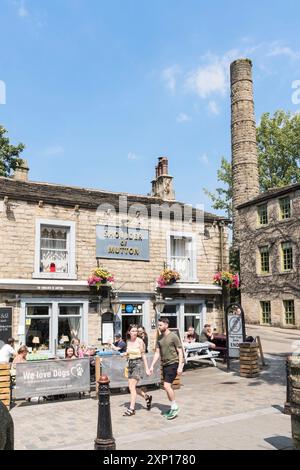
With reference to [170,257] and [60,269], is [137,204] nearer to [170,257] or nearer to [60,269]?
[170,257]

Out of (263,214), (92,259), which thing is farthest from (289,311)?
(92,259)

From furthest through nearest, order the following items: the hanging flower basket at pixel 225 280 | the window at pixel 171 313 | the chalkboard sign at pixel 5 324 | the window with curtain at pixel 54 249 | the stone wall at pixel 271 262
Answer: the stone wall at pixel 271 262 → the hanging flower basket at pixel 225 280 → the window at pixel 171 313 → the window with curtain at pixel 54 249 → the chalkboard sign at pixel 5 324

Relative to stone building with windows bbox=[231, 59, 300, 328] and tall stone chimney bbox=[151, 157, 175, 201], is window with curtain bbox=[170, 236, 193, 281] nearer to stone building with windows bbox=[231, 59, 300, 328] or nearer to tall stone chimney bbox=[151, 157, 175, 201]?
tall stone chimney bbox=[151, 157, 175, 201]

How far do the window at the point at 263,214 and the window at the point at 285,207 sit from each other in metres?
1.43

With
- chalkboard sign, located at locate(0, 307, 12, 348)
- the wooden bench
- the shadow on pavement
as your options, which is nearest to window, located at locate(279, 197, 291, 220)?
the wooden bench

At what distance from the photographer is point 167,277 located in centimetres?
1631

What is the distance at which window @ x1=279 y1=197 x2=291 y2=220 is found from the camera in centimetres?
2795

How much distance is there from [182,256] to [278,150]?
2640cm

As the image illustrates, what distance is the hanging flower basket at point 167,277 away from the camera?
1633 centimetres

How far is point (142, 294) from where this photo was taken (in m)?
16.3

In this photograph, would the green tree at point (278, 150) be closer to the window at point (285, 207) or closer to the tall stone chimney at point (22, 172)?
the window at point (285, 207)

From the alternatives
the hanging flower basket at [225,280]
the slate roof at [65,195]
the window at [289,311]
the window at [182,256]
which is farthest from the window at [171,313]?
the window at [289,311]

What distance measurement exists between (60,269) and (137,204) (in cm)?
388

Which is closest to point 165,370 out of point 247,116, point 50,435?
point 50,435
